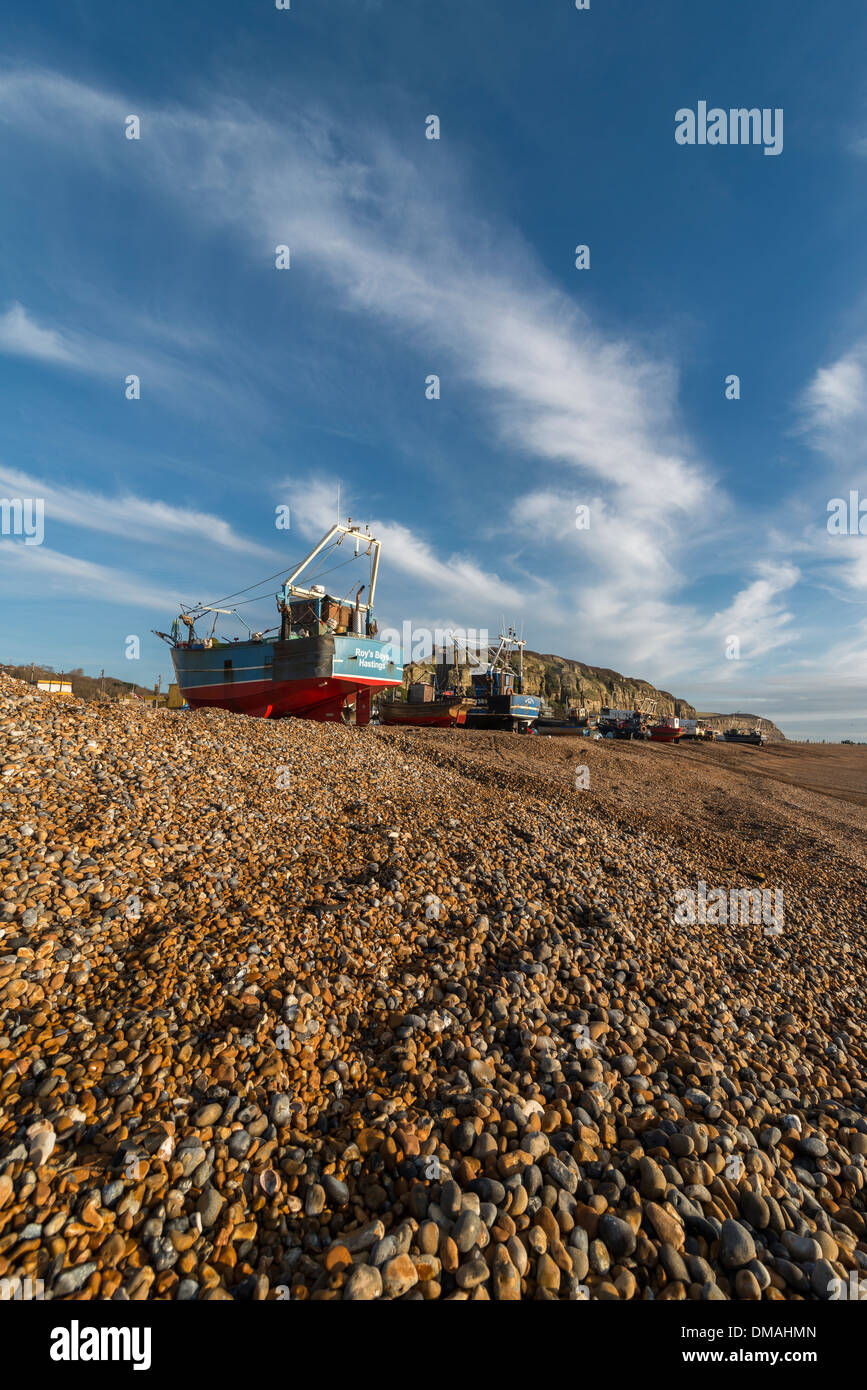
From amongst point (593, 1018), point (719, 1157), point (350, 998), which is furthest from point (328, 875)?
point (719, 1157)

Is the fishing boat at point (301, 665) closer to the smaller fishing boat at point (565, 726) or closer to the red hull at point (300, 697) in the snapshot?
the red hull at point (300, 697)

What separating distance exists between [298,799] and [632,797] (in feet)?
40.6

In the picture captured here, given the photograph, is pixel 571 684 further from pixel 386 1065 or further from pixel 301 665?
pixel 386 1065

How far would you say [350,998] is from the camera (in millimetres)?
4973

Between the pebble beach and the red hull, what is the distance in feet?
72.9

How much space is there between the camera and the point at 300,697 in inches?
1254

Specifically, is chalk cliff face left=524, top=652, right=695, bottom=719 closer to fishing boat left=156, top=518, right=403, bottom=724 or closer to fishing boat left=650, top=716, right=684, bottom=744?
fishing boat left=650, top=716, right=684, bottom=744

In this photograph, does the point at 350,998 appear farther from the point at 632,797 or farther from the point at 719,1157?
the point at 632,797

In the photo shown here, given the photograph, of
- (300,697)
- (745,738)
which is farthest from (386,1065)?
(745,738)

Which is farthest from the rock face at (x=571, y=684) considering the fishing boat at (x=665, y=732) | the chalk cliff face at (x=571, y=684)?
the fishing boat at (x=665, y=732)

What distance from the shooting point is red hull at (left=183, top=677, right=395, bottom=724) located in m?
31.5

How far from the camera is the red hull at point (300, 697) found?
3152cm

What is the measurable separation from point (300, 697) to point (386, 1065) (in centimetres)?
2885

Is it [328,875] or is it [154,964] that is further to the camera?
[328,875]
